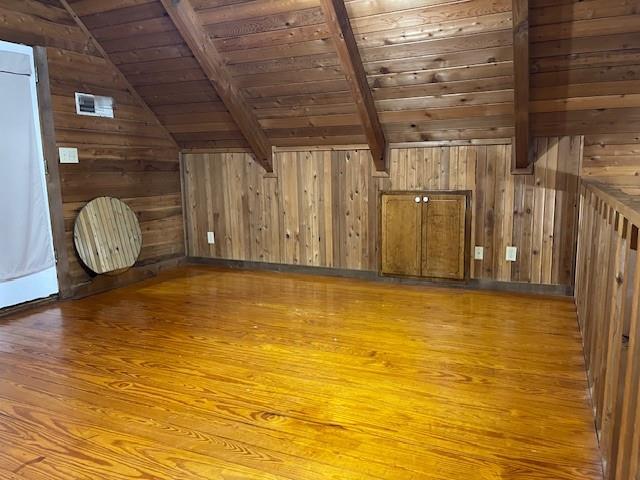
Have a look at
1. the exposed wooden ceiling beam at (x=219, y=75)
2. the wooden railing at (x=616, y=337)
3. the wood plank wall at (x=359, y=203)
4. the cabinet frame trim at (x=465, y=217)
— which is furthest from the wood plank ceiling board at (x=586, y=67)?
the exposed wooden ceiling beam at (x=219, y=75)

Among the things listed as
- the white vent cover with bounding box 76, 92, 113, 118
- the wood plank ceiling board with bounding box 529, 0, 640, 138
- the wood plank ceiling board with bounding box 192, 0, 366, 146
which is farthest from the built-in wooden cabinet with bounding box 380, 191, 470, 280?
the white vent cover with bounding box 76, 92, 113, 118

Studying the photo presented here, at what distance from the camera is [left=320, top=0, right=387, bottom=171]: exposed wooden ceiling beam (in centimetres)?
295

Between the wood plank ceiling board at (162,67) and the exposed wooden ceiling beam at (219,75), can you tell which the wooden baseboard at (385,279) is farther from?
the wood plank ceiling board at (162,67)

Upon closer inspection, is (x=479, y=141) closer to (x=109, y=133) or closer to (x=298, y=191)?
(x=298, y=191)

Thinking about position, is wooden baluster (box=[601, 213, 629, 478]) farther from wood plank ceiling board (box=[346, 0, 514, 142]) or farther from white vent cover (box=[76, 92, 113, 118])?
white vent cover (box=[76, 92, 113, 118])

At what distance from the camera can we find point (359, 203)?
432cm

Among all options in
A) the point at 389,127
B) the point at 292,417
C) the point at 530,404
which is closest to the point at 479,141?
the point at 389,127

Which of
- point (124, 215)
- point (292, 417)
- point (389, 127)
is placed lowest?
point (292, 417)

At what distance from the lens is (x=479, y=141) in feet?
12.4

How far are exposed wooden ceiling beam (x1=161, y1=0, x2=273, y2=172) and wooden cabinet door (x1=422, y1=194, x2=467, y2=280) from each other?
63.9 inches

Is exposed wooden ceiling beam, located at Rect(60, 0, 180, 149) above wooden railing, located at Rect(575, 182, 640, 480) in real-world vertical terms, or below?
above

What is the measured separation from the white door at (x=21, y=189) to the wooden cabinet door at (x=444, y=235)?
9.98 feet

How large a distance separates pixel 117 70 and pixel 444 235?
10.4ft

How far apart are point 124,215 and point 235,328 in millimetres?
1823
